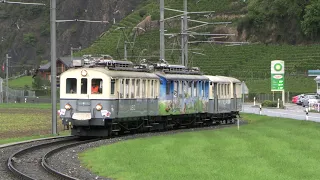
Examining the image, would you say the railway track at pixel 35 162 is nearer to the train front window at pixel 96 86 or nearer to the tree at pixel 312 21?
the train front window at pixel 96 86

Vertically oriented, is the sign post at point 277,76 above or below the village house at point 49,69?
below

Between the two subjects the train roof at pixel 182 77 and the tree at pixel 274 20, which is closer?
the train roof at pixel 182 77

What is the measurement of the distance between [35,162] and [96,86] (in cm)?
980

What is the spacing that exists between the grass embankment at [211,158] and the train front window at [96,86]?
4.23m

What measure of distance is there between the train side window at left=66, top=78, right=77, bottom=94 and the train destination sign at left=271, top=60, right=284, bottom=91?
3667cm

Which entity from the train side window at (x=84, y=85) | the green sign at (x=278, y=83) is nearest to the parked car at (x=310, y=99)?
the green sign at (x=278, y=83)

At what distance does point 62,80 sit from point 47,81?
336ft

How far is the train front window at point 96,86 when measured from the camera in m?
32.3

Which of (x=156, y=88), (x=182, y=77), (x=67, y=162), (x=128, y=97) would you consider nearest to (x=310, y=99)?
(x=182, y=77)

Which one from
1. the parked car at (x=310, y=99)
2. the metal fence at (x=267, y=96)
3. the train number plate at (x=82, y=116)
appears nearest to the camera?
the train number plate at (x=82, y=116)

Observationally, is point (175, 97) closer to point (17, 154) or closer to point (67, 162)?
point (17, 154)

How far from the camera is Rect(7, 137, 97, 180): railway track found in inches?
760

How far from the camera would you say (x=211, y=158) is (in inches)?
848

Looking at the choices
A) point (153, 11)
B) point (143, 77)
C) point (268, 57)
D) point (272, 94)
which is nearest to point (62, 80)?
point (143, 77)
